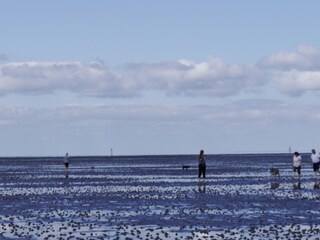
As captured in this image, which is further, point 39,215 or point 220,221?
point 39,215

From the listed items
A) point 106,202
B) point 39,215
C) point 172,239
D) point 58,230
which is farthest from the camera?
point 106,202

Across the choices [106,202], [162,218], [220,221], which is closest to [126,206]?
[106,202]

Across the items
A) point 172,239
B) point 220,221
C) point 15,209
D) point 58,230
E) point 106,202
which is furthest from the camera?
point 106,202

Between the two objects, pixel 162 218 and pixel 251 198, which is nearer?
pixel 162 218

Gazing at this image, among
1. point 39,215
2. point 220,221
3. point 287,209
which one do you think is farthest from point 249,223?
point 39,215

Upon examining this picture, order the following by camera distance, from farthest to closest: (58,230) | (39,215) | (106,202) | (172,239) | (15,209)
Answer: (106,202)
(15,209)
(39,215)
(58,230)
(172,239)

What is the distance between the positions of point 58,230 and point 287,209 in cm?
1204

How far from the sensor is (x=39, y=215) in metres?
35.7

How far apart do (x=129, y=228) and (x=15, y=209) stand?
11786mm

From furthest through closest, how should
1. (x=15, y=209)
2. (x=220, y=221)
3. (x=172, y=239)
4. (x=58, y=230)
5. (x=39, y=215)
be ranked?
(x=15, y=209), (x=39, y=215), (x=220, y=221), (x=58, y=230), (x=172, y=239)

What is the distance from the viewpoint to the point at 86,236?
27281 mm

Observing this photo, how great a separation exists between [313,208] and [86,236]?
528 inches

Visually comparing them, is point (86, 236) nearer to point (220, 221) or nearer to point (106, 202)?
point (220, 221)

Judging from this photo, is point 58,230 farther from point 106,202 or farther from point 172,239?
point 106,202
